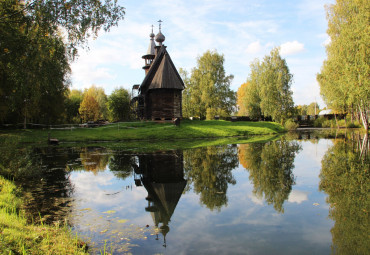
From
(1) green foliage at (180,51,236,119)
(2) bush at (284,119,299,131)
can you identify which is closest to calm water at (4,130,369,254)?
(2) bush at (284,119,299,131)

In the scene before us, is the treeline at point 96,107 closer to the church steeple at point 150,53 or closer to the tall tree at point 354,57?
the church steeple at point 150,53

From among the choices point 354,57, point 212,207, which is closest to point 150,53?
point 354,57

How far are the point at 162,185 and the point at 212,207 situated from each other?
250cm

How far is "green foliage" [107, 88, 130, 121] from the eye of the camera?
5541 centimetres

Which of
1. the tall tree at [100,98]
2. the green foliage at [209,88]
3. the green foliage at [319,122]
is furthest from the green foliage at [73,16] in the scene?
the tall tree at [100,98]

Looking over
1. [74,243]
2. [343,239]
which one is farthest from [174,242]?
[343,239]

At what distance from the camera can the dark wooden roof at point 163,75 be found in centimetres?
3594

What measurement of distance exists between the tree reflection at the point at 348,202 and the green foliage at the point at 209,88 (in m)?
40.2

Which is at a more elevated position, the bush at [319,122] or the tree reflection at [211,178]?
the bush at [319,122]

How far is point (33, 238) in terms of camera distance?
447 cm

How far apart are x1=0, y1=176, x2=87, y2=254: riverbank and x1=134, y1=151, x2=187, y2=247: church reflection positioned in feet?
5.34

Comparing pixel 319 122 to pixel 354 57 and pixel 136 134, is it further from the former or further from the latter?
pixel 136 134

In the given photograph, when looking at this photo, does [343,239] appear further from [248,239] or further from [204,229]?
[204,229]

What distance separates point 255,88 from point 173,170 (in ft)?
160
